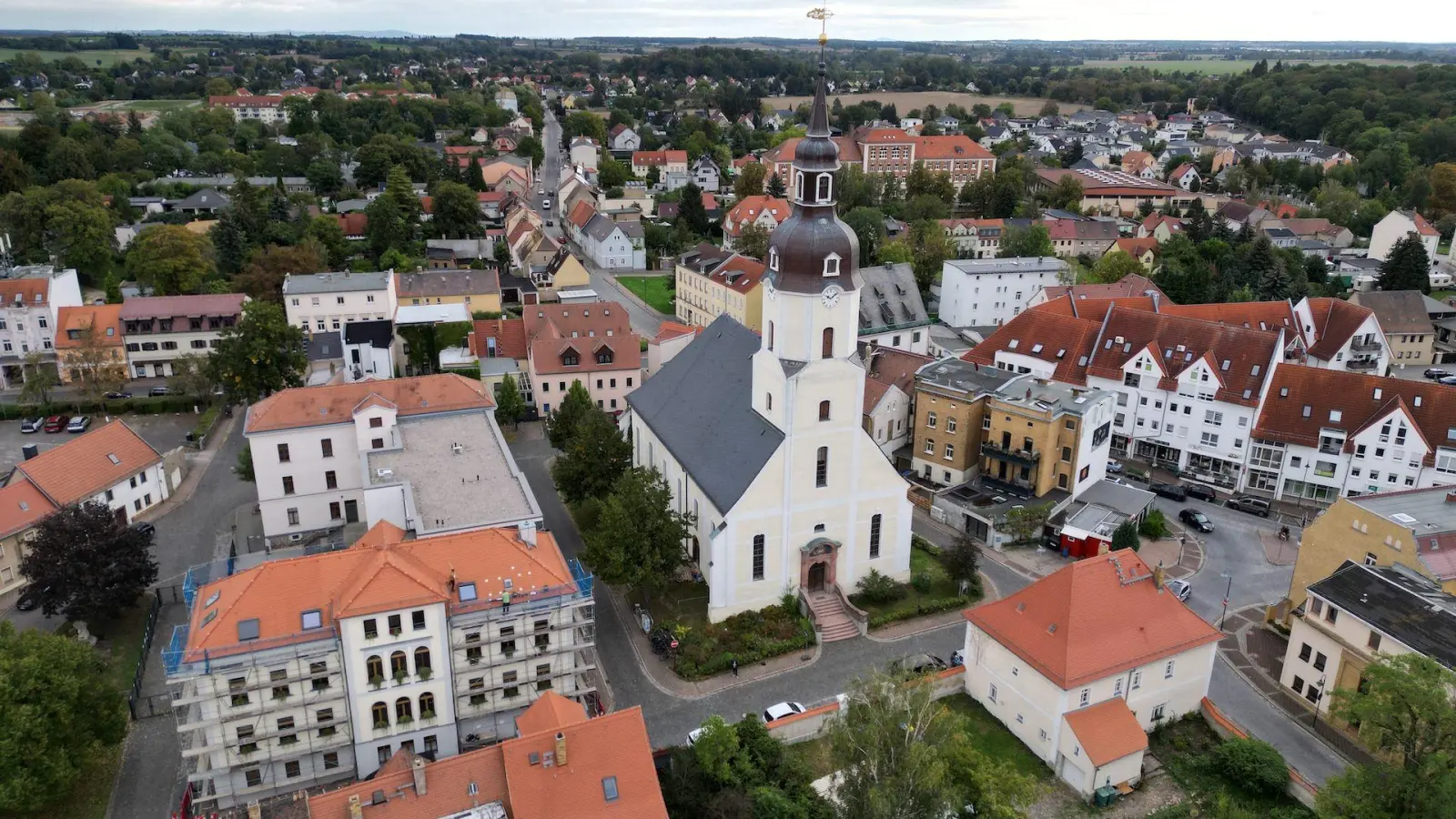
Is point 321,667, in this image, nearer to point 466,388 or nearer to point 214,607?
point 214,607

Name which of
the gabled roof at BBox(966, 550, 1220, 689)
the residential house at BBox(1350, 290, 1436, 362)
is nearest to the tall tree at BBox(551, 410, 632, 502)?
the gabled roof at BBox(966, 550, 1220, 689)

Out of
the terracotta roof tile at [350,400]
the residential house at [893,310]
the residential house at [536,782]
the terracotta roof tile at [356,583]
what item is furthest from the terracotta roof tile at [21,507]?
the residential house at [893,310]

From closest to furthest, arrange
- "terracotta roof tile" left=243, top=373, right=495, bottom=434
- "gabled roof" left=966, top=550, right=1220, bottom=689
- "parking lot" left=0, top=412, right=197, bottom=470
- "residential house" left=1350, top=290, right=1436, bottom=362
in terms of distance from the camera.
A: "gabled roof" left=966, top=550, right=1220, bottom=689
"terracotta roof tile" left=243, top=373, right=495, bottom=434
"parking lot" left=0, top=412, right=197, bottom=470
"residential house" left=1350, top=290, right=1436, bottom=362

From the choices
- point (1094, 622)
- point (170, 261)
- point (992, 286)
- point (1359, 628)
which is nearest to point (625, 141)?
point (170, 261)

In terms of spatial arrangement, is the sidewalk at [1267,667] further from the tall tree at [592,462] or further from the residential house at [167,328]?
the residential house at [167,328]

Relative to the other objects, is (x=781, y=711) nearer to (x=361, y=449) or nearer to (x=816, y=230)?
(x=816, y=230)

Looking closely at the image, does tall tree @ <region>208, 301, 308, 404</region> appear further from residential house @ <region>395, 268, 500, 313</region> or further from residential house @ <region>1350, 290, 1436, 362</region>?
residential house @ <region>1350, 290, 1436, 362</region>

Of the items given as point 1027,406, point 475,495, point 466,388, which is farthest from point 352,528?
point 1027,406

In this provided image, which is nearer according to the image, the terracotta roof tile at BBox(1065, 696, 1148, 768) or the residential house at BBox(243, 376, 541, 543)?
the terracotta roof tile at BBox(1065, 696, 1148, 768)
